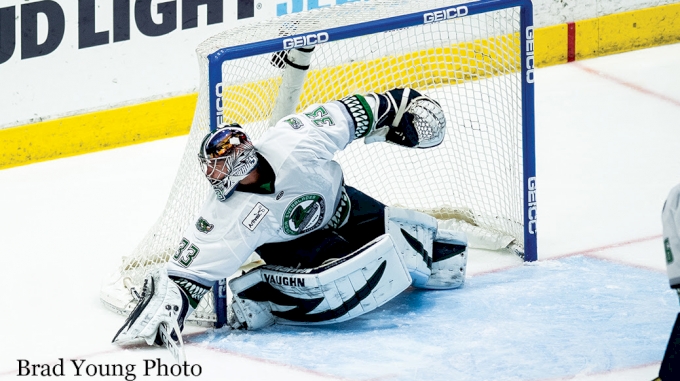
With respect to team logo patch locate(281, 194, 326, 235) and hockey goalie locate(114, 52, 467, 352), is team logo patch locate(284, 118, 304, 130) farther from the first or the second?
team logo patch locate(281, 194, 326, 235)

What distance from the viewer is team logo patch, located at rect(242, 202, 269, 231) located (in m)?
4.49

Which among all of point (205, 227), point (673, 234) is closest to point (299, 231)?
point (205, 227)

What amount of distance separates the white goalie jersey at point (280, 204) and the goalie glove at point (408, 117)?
0.12 metres

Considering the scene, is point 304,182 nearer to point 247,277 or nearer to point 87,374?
point 247,277

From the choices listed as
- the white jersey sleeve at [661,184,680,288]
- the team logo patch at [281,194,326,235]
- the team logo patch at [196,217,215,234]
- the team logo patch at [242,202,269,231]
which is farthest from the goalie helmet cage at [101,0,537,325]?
the white jersey sleeve at [661,184,680,288]

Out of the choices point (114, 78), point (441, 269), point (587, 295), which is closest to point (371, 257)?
point (441, 269)

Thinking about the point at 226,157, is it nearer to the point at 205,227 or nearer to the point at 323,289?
the point at 205,227

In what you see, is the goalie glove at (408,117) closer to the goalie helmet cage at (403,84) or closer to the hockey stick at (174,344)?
the goalie helmet cage at (403,84)

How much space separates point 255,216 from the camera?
4504mm

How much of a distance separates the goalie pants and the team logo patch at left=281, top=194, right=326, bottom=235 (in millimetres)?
61

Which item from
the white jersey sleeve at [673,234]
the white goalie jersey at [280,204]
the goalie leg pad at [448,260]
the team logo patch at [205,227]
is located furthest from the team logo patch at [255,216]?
the white jersey sleeve at [673,234]

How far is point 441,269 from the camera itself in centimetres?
499

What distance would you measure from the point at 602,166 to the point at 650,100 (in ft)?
3.01

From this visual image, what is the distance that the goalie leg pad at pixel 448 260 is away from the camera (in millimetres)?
4988
